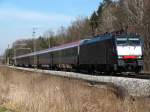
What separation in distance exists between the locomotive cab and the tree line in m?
11.5

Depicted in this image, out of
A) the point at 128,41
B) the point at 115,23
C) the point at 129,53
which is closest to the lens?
the point at 129,53

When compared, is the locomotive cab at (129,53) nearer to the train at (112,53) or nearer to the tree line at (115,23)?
the train at (112,53)

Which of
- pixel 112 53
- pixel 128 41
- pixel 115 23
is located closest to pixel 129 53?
pixel 128 41

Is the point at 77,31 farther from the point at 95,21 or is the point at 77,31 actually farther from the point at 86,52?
the point at 86,52

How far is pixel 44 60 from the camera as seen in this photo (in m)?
72.8

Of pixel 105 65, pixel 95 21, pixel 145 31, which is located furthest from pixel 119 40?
pixel 95 21

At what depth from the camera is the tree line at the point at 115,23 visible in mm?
60938

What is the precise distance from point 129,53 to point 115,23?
180ft

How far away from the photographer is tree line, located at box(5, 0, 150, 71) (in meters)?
60.9

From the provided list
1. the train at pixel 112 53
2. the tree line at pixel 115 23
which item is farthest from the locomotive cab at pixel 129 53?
the tree line at pixel 115 23

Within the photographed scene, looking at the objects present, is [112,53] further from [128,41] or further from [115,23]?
[115,23]

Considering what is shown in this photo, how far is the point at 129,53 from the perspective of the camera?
114 feet

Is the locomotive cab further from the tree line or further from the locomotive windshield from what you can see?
the tree line

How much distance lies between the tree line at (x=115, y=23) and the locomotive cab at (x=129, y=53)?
11494 millimetres
